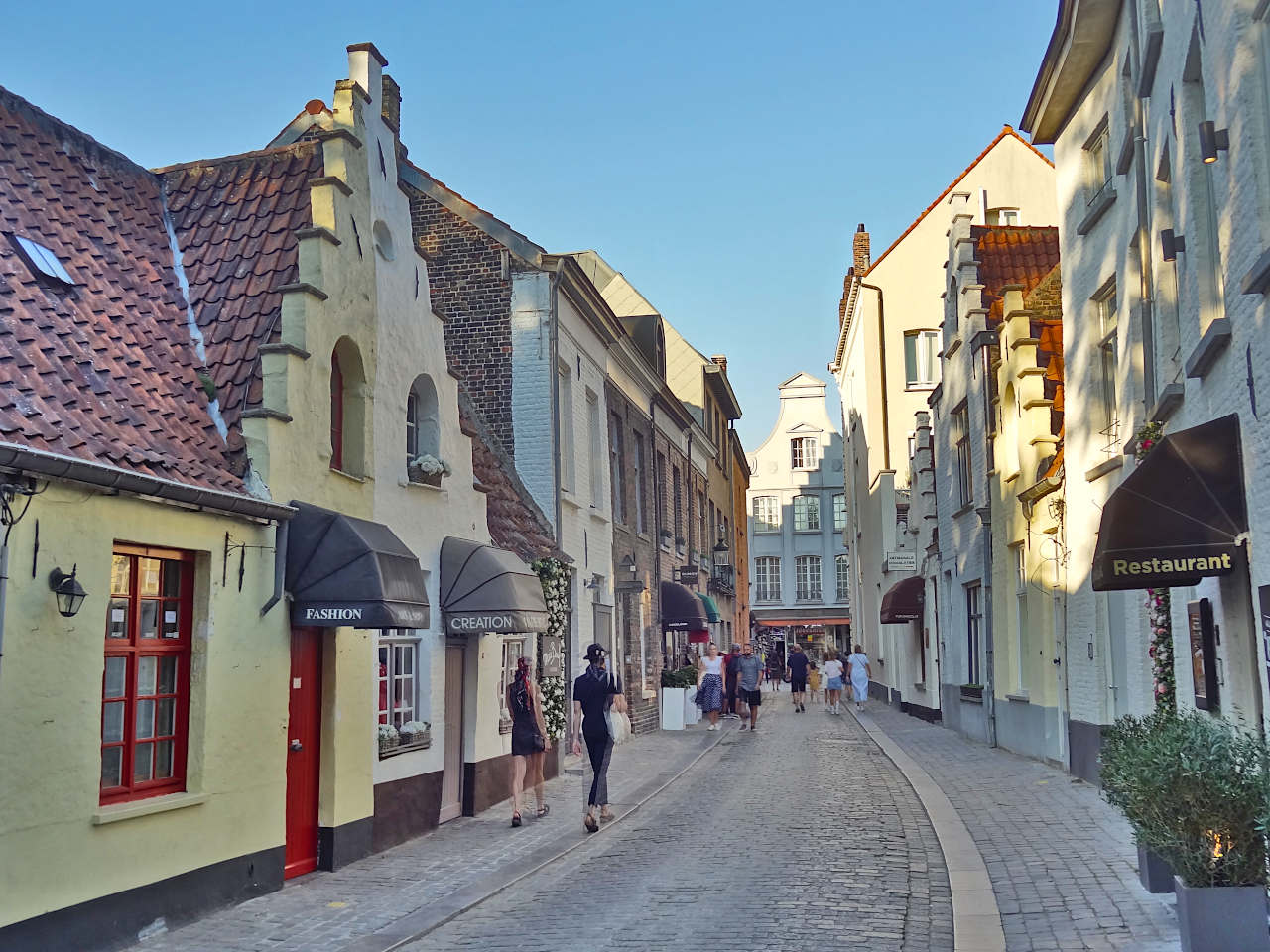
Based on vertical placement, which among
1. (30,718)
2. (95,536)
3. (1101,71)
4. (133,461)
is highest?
(1101,71)

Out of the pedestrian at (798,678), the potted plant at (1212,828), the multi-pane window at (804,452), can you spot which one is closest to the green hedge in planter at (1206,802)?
the potted plant at (1212,828)

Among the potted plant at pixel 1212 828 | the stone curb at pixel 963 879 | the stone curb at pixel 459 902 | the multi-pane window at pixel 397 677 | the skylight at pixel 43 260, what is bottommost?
the stone curb at pixel 459 902

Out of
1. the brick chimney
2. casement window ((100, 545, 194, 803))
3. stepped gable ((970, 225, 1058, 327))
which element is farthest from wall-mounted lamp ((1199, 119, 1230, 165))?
the brick chimney

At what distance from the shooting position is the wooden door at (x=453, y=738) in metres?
13.2

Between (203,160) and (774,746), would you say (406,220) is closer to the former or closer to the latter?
(203,160)

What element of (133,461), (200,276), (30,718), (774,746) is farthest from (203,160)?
(774,746)

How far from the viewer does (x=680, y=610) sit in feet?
90.5

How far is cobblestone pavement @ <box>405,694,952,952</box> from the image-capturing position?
7.75 m

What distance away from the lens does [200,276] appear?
11.2 m

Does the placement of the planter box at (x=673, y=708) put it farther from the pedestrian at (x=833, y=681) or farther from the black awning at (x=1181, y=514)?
the black awning at (x=1181, y=514)

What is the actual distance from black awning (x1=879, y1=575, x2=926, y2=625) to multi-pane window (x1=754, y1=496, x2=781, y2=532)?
1285 inches

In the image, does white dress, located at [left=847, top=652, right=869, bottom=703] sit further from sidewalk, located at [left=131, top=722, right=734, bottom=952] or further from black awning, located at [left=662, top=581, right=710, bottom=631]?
sidewalk, located at [left=131, top=722, right=734, bottom=952]

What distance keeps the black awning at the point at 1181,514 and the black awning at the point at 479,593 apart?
19.7 feet

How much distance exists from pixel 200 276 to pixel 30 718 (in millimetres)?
5188
